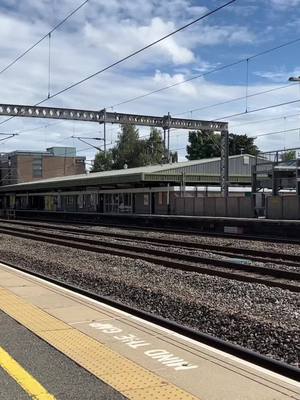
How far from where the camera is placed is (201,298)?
33.6 ft

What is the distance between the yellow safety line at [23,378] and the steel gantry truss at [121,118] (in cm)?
3678

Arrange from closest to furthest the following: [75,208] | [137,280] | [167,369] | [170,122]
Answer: [167,369]
[137,280]
[170,122]
[75,208]

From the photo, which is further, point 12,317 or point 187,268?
point 187,268

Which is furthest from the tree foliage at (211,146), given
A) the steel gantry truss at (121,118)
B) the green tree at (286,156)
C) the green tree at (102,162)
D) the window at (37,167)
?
the steel gantry truss at (121,118)

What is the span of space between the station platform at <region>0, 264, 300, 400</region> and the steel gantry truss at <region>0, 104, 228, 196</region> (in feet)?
115

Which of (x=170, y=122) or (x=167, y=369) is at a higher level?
(x=170, y=122)

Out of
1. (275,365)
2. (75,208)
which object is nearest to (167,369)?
(275,365)

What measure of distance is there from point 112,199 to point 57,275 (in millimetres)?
42829

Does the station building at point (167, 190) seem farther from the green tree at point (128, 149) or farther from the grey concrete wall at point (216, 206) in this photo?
the green tree at point (128, 149)

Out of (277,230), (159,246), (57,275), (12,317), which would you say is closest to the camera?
(12,317)

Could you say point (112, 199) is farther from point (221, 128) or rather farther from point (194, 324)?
point (194, 324)

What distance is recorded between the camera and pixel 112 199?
185ft

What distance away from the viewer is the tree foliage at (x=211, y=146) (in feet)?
346

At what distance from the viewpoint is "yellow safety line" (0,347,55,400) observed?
483 centimetres
